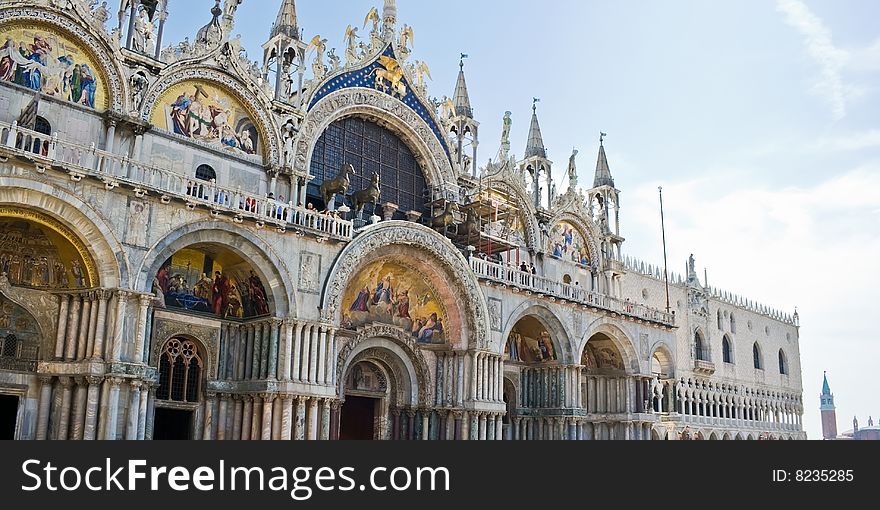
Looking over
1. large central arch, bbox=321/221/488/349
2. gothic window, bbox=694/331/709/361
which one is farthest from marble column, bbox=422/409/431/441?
gothic window, bbox=694/331/709/361

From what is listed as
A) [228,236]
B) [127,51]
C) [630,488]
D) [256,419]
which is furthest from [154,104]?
[630,488]

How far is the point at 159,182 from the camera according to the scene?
72.9 feet

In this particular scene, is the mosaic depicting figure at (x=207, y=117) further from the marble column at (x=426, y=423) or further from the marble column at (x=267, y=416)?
the marble column at (x=426, y=423)

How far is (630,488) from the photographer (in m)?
11.6

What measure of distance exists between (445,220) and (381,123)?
4.37 meters

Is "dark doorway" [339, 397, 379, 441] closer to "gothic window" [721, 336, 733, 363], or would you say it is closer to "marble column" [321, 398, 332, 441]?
"marble column" [321, 398, 332, 441]

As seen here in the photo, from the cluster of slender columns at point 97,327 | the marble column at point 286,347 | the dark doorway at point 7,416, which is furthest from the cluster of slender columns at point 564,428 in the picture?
the dark doorway at point 7,416

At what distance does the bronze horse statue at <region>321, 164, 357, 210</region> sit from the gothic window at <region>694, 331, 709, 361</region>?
30.1 metres

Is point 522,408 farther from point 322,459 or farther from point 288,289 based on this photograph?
point 322,459

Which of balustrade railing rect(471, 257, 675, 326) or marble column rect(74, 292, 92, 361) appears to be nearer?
marble column rect(74, 292, 92, 361)

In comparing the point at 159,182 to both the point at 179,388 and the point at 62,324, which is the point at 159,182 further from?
the point at 179,388

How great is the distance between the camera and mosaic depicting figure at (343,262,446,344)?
27.6m

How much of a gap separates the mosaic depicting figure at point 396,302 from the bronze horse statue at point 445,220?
2.93 m

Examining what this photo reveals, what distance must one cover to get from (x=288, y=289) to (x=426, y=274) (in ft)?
20.9
